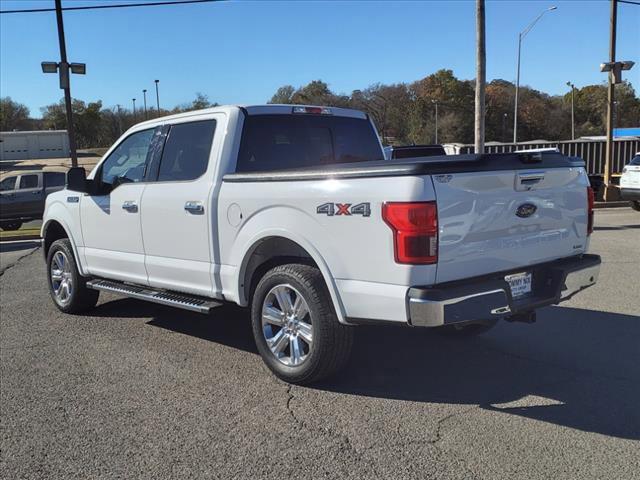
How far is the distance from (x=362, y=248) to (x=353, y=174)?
0.46 meters

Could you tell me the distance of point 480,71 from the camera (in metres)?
14.4

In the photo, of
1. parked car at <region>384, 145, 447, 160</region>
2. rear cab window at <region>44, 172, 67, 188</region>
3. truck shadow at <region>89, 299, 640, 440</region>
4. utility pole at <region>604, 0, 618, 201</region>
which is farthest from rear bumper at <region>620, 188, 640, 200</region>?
rear cab window at <region>44, 172, 67, 188</region>

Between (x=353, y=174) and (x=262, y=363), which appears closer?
(x=353, y=174)

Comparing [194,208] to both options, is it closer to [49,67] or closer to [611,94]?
[49,67]

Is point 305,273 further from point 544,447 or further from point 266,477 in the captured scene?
point 544,447

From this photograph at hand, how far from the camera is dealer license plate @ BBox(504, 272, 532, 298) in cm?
400

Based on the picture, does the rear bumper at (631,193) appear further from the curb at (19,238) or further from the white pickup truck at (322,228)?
the curb at (19,238)

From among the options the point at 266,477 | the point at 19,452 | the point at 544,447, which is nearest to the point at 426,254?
the point at 544,447

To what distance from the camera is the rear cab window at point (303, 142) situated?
5051 millimetres

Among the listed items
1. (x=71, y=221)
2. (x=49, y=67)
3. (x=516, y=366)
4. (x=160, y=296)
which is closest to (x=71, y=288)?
(x=71, y=221)

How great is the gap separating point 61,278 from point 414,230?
4.93m

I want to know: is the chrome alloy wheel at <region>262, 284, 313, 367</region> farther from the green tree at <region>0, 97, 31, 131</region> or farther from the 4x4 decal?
the green tree at <region>0, 97, 31, 131</region>

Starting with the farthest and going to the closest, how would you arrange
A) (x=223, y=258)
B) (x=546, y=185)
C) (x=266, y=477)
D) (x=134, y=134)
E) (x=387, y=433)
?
(x=134, y=134)
(x=223, y=258)
(x=546, y=185)
(x=387, y=433)
(x=266, y=477)

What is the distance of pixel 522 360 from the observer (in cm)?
488
